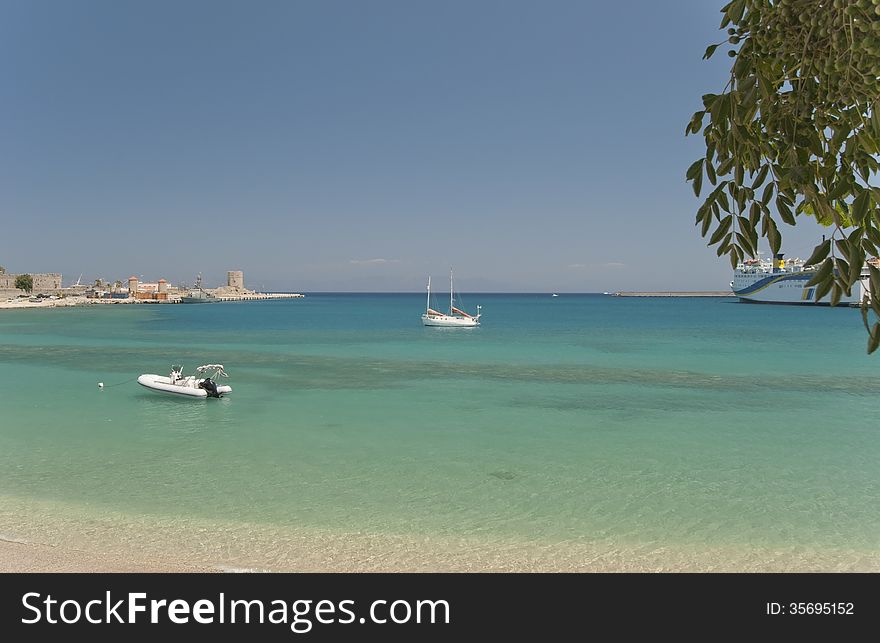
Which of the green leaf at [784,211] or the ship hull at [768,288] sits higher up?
the ship hull at [768,288]

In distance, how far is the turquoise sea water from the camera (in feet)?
36.9

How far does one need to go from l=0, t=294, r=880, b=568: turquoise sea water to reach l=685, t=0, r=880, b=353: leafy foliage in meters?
9.19

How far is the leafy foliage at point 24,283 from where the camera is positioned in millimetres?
160250

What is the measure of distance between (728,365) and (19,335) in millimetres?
57997

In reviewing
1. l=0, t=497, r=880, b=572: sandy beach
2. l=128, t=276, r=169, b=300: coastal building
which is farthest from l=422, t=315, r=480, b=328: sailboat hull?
l=128, t=276, r=169, b=300: coastal building

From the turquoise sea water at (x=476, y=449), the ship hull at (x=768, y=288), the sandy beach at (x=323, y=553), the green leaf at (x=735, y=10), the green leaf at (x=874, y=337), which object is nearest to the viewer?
the green leaf at (x=874, y=337)

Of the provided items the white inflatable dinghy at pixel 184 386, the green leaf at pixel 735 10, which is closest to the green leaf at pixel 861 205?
the green leaf at pixel 735 10

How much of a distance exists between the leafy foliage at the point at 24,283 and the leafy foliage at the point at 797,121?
191 meters

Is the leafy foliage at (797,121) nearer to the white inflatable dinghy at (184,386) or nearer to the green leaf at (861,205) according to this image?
the green leaf at (861,205)

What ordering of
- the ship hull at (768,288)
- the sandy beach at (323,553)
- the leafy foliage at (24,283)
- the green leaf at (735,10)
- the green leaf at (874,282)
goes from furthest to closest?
the leafy foliage at (24,283) → the ship hull at (768,288) → the sandy beach at (323,553) → the green leaf at (735,10) → the green leaf at (874,282)

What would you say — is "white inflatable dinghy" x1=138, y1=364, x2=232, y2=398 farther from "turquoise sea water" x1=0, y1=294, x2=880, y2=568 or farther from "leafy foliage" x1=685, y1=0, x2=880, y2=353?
"leafy foliage" x1=685, y1=0, x2=880, y2=353
